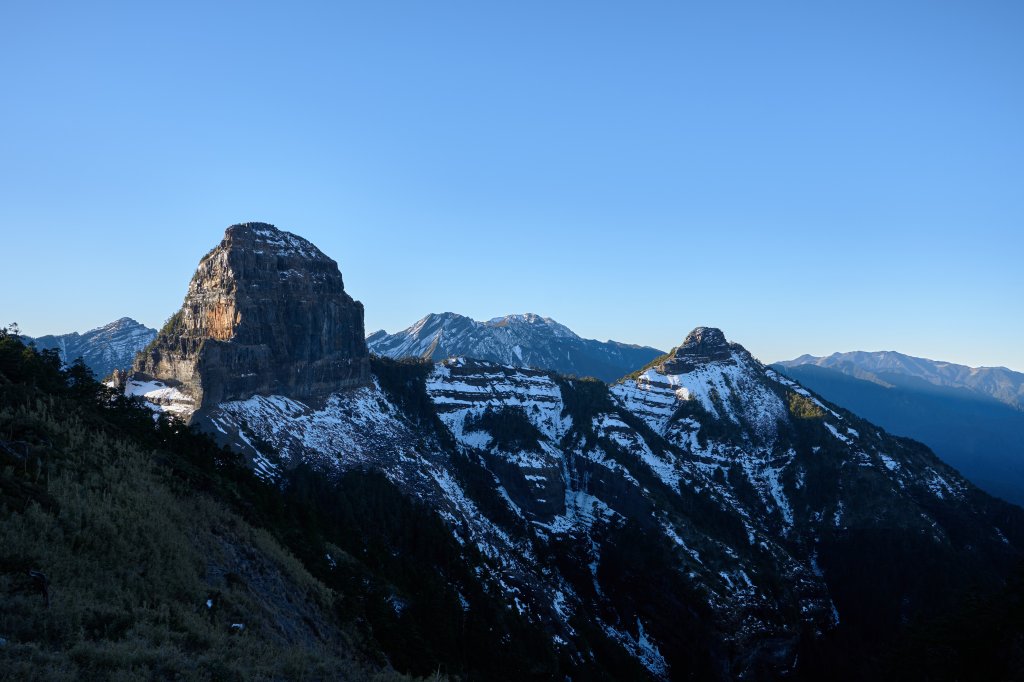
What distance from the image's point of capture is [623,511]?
15900 centimetres

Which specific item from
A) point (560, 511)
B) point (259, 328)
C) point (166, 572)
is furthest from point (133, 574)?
point (560, 511)

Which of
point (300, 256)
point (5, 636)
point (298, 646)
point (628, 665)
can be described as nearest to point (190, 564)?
point (298, 646)

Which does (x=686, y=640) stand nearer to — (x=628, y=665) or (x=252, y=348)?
(x=628, y=665)

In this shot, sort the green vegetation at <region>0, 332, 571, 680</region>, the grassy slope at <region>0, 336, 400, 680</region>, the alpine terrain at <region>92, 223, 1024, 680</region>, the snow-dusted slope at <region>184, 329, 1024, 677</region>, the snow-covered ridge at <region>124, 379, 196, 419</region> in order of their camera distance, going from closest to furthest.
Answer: the grassy slope at <region>0, 336, 400, 680</region> < the green vegetation at <region>0, 332, 571, 680</region> < the alpine terrain at <region>92, 223, 1024, 680</region> < the snow-covered ridge at <region>124, 379, 196, 419</region> < the snow-dusted slope at <region>184, 329, 1024, 677</region>

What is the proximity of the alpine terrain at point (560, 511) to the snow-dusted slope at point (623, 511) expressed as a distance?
20.0 inches

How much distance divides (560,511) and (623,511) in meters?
15.4

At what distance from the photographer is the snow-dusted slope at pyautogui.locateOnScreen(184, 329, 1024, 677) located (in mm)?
127625

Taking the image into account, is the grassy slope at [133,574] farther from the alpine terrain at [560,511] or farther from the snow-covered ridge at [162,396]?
the snow-covered ridge at [162,396]

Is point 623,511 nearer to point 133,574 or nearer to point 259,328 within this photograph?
point 259,328

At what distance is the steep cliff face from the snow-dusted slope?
6.52 meters

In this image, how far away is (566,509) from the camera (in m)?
164

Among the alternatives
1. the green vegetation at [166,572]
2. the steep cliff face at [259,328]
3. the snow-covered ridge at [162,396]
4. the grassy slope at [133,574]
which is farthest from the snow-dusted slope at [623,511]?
the grassy slope at [133,574]

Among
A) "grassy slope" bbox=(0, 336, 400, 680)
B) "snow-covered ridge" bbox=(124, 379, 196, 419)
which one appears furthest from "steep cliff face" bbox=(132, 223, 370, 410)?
"grassy slope" bbox=(0, 336, 400, 680)

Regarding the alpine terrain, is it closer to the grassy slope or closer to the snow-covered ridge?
the snow-covered ridge
